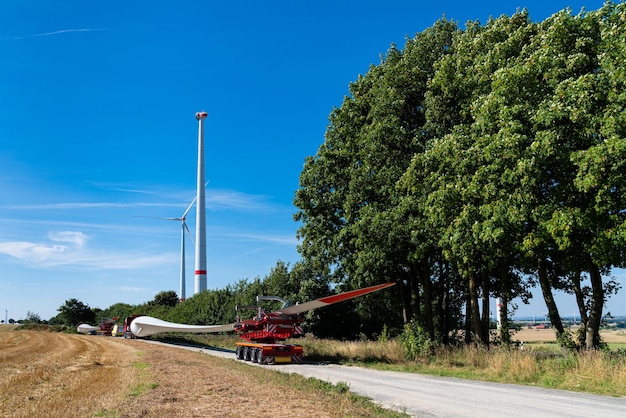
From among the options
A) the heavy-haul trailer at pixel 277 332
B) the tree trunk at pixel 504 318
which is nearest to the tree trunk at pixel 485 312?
the tree trunk at pixel 504 318

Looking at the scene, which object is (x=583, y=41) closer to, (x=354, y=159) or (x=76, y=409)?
(x=354, y=159)

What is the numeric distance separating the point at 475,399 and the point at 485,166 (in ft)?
28.5

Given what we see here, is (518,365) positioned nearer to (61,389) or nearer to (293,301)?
(61,389)

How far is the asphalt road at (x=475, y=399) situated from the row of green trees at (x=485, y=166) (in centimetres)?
503

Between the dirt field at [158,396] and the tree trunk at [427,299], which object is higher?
the tree trunk at [427,299]

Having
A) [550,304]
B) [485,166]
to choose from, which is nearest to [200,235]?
[550,304]

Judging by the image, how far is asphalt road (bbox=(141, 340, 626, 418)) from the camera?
10.9 meters

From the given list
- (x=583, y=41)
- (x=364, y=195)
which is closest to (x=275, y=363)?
(x=364, y=195)

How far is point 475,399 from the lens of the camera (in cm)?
1288

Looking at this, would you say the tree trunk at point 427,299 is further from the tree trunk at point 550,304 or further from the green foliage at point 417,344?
the tree trunk at point 550,304

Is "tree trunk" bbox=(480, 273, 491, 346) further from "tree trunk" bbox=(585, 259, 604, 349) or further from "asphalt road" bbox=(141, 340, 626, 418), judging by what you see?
"asphalt road" bbox=(141, 340, 626, 418)

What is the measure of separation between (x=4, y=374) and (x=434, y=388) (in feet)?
49.2

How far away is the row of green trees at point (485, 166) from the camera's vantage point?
16.0 m

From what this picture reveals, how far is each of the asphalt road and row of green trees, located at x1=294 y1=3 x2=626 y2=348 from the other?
16.5 feet
